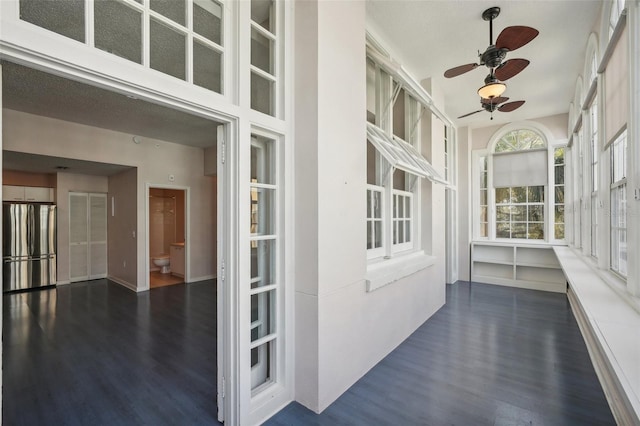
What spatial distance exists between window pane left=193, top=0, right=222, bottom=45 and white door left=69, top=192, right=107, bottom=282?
6.59 m

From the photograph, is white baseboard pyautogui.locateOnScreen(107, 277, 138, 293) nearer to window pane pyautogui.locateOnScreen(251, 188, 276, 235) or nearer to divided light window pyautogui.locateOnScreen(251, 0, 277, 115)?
window pane pyautogui.locateOnScreen(251, 188, 276, 235)

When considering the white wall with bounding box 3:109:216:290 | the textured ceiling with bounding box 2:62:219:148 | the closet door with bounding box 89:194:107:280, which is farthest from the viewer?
the closet door with bounding box 89:194:107:280

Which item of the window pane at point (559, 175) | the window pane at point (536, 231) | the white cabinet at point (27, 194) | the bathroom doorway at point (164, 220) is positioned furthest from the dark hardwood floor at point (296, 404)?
the bathroom doorway at point (164, 220)

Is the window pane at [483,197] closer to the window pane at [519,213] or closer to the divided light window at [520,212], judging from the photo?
the divided light window at [520,212]

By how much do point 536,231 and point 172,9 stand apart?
23.9 feet

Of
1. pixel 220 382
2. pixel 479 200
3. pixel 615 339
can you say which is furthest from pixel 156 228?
pixel 615 339

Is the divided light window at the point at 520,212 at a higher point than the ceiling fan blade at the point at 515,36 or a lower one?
lower

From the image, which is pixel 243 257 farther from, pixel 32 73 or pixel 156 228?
pixel 156 228

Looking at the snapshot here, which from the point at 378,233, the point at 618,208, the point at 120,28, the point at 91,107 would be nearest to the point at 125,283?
the point at 91,107

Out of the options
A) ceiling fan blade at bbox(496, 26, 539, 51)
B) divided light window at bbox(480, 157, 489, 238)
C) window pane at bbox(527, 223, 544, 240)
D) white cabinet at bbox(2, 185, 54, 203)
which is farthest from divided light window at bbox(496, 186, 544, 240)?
white cabinet at bbox(2, 185, 54, 203)

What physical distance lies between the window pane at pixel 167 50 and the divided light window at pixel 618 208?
3.66m

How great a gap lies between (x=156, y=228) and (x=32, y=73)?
5.81 m

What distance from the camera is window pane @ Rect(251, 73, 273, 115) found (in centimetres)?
220

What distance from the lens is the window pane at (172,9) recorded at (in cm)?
175
